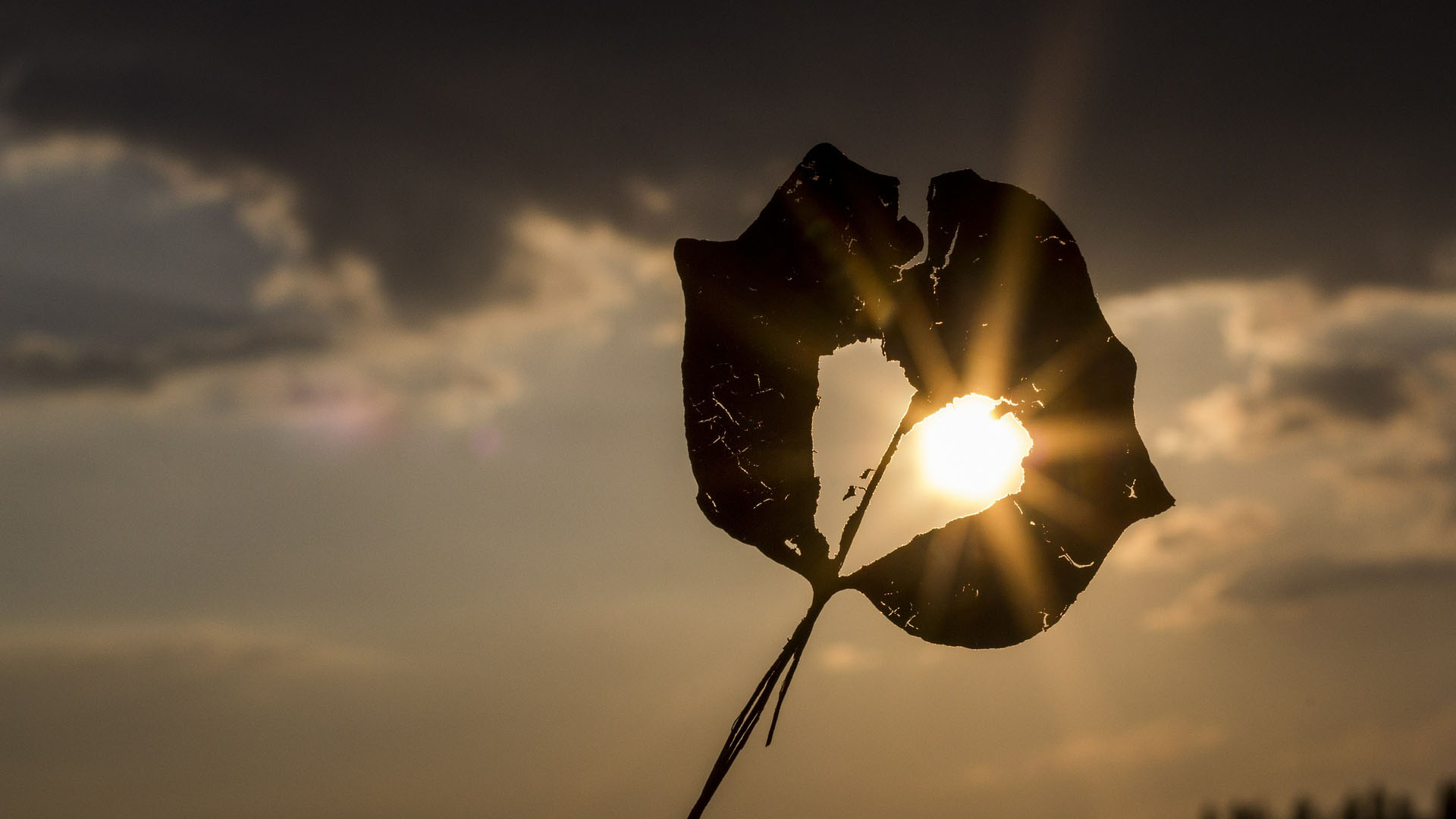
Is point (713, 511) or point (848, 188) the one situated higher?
point (848, 188)

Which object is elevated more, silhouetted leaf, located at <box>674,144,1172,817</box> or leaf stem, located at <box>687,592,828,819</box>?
silhouetted leaf, located at <box>674,144,1172,817</box>

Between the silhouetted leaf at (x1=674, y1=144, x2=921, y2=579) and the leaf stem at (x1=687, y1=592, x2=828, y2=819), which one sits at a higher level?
the silhouetted leaf at (x1=674, y1=144, x2=921, y2=579)

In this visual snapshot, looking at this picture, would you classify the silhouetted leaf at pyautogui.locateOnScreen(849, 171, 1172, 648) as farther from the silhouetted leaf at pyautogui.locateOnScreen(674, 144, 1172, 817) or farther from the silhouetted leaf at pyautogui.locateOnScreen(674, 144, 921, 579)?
the silhouetted leaf at pyautogui.locateOnScreen(674, 144, 921, 579)

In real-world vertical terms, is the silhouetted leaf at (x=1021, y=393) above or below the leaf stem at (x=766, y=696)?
above

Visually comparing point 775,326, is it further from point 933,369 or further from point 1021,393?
point 1021,393

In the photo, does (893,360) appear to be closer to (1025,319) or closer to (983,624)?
(1025,319)

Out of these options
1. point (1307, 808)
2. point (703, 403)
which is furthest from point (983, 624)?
point (1307, 808)

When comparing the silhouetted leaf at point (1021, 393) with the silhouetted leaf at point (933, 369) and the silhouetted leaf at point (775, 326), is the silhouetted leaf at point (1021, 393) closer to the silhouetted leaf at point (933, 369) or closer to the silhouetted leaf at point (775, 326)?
the silhouetted leaf at point (933, 369)

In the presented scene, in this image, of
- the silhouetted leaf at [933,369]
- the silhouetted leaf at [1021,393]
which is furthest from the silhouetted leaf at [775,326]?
the silhouetted leaf at [1021,393]

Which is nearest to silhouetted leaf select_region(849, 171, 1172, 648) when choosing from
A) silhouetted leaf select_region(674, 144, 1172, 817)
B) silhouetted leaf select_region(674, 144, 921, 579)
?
silhouetted leaf select_region(674, 144, 1172, 817)

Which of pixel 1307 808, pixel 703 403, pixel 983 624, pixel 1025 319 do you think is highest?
pixel 1025 319

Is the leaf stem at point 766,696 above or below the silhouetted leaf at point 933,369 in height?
below
